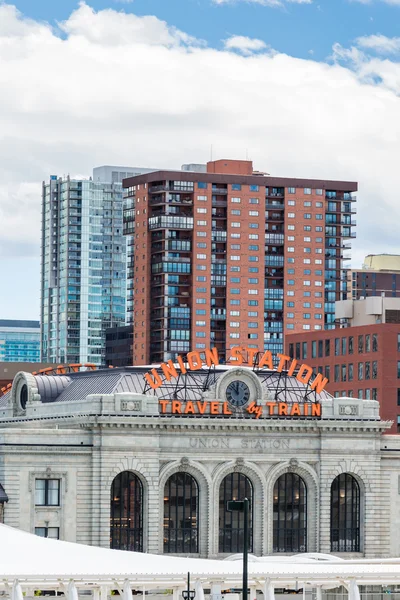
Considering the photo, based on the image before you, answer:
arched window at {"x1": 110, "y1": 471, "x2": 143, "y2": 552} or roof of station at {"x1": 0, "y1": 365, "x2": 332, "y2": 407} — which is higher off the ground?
roof of station at {"x1": 0, "y1": 365, "x2": 332, "y2": 407}

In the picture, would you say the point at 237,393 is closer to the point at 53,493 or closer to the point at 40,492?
the point at 53,493

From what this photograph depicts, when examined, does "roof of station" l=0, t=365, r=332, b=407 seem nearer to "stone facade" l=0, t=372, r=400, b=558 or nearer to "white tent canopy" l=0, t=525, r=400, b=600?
"stone facade" l=0, t=372, r=400, b=558

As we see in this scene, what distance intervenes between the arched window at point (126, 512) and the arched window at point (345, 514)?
16.4 m

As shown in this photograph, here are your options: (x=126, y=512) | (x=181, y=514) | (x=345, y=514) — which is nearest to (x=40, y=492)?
(x=126, y=512)

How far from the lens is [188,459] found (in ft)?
485

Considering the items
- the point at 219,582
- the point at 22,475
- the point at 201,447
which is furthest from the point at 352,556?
the point at 219,582

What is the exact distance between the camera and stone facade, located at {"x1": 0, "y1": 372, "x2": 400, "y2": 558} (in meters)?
144

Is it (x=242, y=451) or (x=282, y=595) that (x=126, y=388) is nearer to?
(x=242, y=451)

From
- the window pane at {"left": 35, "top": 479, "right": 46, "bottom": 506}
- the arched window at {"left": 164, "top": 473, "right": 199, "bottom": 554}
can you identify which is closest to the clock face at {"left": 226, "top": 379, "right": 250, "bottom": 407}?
the arched window at {"left": 164, "top": 473, "right": 199, "bottom": 554}

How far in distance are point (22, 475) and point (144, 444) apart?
9967mm

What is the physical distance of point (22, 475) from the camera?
143 m

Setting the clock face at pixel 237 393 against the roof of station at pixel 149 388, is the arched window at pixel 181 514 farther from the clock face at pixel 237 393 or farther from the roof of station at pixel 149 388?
the clock face at pixel 237 393

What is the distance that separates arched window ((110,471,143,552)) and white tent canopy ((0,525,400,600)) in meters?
38.0

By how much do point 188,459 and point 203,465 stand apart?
52.9 inches
